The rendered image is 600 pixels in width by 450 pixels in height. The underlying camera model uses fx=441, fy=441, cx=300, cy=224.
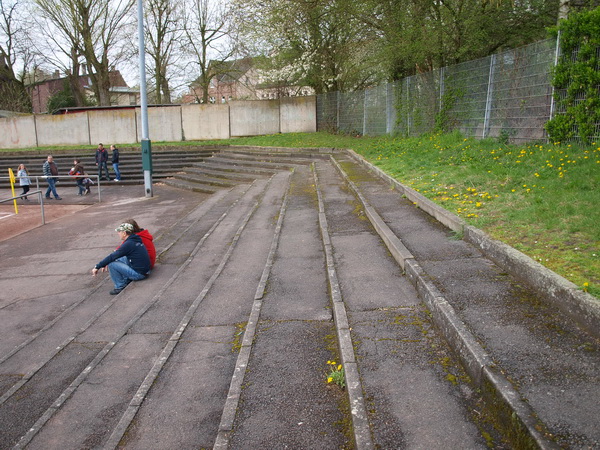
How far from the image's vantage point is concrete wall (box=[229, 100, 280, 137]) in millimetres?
25641

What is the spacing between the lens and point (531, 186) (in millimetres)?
6109

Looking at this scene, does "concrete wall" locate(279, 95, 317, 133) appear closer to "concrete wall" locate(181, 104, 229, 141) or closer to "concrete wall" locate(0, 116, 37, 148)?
"concrete wall" locate(181, 104, 229, 141)

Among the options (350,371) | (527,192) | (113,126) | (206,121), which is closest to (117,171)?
(206,121)

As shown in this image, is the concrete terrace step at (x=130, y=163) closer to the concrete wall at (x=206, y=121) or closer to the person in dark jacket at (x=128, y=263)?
the concrete wall at (x=206, y=121)

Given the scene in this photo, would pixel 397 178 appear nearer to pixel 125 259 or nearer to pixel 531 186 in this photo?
pixel 531 186

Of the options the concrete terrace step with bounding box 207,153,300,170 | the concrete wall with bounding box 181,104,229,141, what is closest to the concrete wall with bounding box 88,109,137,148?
the concrete wall with bounding box 181,104,229,141

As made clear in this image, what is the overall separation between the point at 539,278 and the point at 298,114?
2291 cm

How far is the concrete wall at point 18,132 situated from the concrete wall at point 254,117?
12.5 meters

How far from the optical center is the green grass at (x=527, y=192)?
400 centimetres

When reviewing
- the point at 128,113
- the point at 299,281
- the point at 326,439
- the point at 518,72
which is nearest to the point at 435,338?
the point at 326,439

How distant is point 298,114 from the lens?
25391 millimetres

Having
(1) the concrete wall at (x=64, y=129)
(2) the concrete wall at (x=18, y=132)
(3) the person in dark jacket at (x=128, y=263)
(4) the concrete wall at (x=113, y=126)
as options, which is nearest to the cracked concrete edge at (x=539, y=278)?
(3) the person in dark jacket at (x=128, y=263)

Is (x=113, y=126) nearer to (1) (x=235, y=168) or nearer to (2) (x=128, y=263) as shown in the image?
(1) (x=235, y=168)

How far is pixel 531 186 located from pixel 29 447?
625 cm
